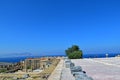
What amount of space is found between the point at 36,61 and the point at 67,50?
13.5 m

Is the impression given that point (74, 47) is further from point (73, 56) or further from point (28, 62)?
point (28, 62)

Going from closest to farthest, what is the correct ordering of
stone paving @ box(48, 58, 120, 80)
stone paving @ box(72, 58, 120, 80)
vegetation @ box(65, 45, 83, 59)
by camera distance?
stone paving @ box(48, 58, 120, 80) → stone paving @ box(72, 58, 120, 80) → vegetation @ box(65, 45, 83, 59)

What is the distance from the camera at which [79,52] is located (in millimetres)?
51812

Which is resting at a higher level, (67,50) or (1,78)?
(67,50)

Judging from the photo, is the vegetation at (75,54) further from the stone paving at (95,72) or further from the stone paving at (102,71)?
the stone paving at (95,72)

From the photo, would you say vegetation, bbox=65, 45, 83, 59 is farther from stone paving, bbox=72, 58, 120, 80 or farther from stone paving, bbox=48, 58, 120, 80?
stone paving, bbox=48, 58, 120, 80

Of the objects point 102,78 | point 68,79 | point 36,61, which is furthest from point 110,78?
point 36,61

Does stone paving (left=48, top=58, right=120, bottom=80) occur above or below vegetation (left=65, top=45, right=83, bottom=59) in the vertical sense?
below

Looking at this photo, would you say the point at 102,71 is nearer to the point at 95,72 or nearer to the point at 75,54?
the point at 95,72

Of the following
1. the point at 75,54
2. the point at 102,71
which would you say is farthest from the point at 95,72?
the point at 75,54

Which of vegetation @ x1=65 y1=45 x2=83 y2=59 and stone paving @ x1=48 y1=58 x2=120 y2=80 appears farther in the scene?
vegetation @ x1=65 y1=45 x2=83 y2=59

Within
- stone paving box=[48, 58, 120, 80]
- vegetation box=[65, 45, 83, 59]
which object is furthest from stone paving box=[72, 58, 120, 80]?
vegetation box=[65, 45, 83, 59]

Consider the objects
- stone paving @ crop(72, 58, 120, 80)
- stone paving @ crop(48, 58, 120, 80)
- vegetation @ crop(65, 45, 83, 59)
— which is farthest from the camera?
vegetation @ crop(65, 45, 83, 59)

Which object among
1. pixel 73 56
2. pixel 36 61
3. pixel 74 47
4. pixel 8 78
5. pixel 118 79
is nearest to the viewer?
pixel 118 79
